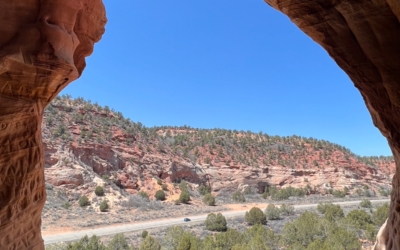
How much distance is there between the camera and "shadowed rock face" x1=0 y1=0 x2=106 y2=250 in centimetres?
371

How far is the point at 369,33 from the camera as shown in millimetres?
4027

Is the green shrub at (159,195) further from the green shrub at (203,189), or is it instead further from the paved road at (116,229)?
the paved road at (116,229)

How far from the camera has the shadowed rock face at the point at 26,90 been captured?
3713mm

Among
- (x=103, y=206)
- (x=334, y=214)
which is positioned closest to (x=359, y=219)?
(x=334, y=214)

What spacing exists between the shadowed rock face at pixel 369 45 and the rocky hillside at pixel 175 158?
86.0ft

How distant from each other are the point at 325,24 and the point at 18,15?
14.7ft

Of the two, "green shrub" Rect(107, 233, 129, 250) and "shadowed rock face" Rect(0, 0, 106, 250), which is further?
"green shrub" Rect(107, 233, 129, 250)

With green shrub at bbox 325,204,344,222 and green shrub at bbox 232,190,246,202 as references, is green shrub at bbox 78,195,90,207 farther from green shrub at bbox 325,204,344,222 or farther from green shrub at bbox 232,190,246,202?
green shrub at bbox 325,204,344,222

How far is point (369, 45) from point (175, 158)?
123 feet

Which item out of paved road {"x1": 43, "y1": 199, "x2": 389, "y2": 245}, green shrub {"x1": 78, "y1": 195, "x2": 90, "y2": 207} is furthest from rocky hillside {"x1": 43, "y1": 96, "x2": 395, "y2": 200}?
paved road {"x1": 43, "y1": 199, "x2": 389, "y2": 245}

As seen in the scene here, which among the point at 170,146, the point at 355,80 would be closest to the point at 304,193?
the point at 170,146

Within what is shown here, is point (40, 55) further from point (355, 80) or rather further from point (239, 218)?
point (239, 218)

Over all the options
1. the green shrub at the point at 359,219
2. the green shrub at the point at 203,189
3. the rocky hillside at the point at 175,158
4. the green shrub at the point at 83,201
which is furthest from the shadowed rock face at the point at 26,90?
the green shrub at the point at 203,189

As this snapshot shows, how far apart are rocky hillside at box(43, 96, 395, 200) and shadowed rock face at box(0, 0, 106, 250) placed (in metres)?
24.2
